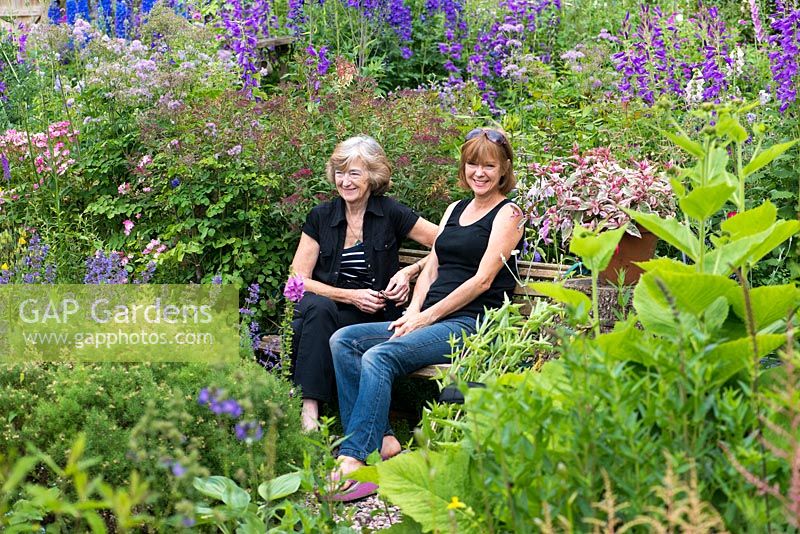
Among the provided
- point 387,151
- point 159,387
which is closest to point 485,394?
point 159,387

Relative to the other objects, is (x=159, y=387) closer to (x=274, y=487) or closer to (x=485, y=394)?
(x=274, y=487)

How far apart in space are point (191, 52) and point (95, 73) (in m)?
0.57

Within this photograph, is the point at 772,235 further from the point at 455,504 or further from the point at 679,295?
the point at 455,504

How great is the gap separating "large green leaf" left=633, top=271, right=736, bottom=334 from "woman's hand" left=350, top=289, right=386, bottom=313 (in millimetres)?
2497

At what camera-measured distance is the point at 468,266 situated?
14.3ft

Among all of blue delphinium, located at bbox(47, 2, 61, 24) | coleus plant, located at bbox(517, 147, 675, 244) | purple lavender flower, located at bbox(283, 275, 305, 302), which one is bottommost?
purple lavender flower, located at bbox(283, 275, 305, 302)

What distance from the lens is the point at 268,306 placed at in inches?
187

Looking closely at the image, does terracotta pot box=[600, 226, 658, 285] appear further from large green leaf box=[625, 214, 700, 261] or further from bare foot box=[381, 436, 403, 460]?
large green leaf box=[625, 214, 700, 261]

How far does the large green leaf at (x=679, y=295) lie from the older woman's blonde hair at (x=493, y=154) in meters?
2.33

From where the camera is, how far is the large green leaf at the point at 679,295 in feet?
6.30

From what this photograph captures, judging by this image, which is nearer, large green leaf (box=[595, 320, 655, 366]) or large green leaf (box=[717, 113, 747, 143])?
large green leaf (box=[595, 320, 655, 366])

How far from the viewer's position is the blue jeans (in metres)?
3.93

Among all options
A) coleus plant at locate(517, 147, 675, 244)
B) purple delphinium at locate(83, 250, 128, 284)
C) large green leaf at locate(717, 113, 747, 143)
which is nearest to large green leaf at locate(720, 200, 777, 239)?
large green leaf at locate(717, 113, 747, 143)

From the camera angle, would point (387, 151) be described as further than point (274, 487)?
Yes
